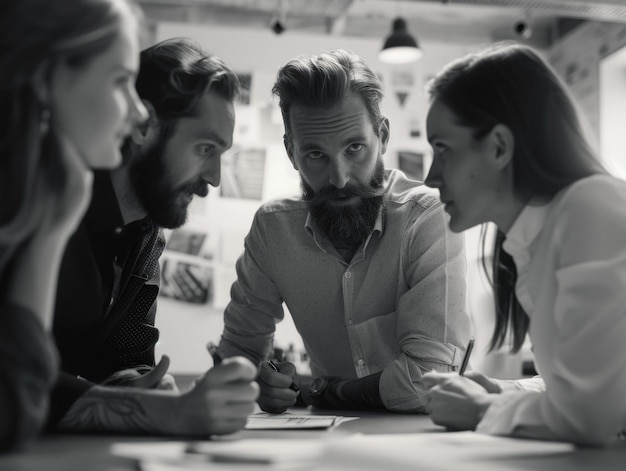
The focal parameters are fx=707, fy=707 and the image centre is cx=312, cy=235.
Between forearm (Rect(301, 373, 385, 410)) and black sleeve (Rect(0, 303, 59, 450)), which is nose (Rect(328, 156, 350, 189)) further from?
black sleeve (Rect(0, 303, 59, 450))

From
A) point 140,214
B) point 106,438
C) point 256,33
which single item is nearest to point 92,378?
point 140,214

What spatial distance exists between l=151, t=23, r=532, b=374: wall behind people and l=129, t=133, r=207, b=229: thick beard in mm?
3023

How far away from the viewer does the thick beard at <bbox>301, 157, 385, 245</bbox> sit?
201cm

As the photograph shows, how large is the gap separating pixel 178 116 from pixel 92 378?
70 centimetres

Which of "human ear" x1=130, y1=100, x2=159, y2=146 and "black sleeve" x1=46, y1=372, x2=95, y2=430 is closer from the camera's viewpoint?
"black sleeve" x1=46, y1=372, x2=95, y2=430

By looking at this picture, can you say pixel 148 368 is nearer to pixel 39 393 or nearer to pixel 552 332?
pixel 39 393

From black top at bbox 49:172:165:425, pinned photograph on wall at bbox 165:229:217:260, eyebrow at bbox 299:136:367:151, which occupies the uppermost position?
eyebrow at bbox 299:136:367:151

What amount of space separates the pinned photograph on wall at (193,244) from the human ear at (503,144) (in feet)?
12.6

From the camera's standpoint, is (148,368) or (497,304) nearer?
(497,304)

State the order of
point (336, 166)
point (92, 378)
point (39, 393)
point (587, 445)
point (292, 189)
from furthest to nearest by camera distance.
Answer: point (292, 189), point (336, 166), point (92, 378), point (587, 445), point (39, 393)

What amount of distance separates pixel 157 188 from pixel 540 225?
0.96 meters

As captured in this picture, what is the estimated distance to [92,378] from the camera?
1.74 m

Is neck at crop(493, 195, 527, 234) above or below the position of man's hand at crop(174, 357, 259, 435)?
above

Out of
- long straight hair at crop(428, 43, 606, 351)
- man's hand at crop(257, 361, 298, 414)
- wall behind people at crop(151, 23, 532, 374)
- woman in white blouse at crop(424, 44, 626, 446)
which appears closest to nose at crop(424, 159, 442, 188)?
woman in white blouse at crop(424, 44, 626, 446)
